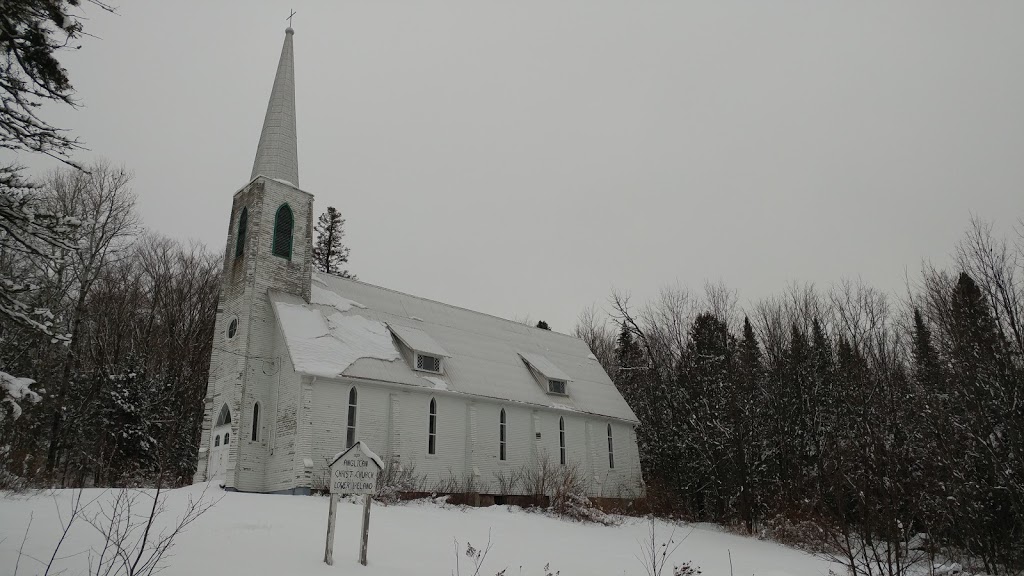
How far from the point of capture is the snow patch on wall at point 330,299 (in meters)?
26.5

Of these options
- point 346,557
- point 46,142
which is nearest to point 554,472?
point 346,557

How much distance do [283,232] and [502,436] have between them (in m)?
11.8

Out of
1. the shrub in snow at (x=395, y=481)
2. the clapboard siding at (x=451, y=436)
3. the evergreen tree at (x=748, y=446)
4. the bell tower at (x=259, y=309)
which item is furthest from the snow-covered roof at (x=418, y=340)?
the evergreen tree at (x=748, y=446)

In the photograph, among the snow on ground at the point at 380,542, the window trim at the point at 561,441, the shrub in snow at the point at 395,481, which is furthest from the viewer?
the window trim at the point at 561,441

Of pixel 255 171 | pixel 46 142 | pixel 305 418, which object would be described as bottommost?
pixel 305 418

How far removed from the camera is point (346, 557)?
1218 cm

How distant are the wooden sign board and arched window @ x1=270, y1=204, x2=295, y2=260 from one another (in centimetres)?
1523

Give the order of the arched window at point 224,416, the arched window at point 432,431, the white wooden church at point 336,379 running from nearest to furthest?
the white wooden church at point 336,379, the arched window at point 224,416, the arched window at point 432,431

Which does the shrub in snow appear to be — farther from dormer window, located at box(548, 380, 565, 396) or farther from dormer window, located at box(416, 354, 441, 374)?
dormer window, located at box(548, 380, 565, 396)

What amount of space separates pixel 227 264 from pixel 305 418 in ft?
26.6

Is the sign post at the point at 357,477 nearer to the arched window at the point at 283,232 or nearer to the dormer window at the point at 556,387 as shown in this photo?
the arched window at the point at 283,232

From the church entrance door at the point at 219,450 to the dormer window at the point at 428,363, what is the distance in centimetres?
701

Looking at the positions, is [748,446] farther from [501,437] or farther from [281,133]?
[281,133]

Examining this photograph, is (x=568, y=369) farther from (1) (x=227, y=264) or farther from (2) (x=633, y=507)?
(1) (x=227, y=264)
